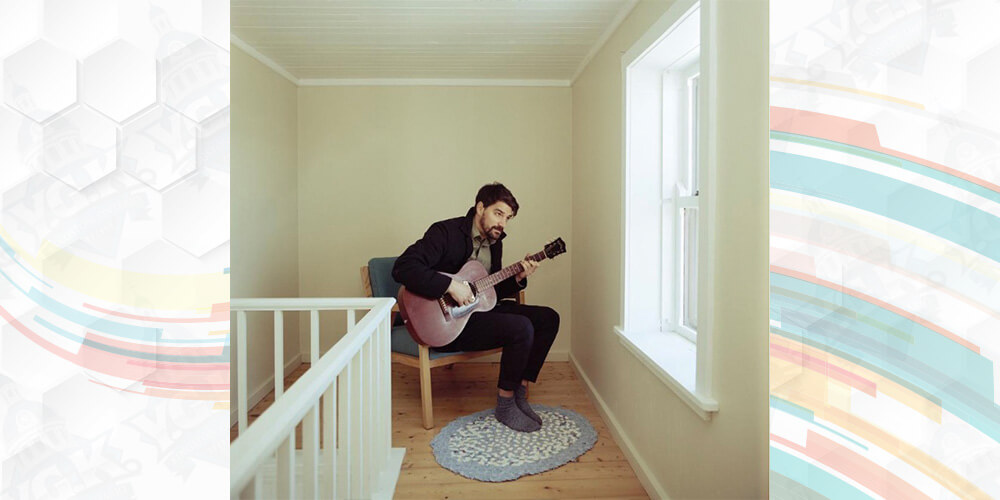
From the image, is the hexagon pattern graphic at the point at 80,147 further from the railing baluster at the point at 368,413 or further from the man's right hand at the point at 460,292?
the man's right hand at the point at 460,292

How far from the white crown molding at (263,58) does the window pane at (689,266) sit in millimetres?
2289

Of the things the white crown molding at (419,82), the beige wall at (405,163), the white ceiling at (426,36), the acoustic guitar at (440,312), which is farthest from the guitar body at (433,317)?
the white crown molding at (419,82)

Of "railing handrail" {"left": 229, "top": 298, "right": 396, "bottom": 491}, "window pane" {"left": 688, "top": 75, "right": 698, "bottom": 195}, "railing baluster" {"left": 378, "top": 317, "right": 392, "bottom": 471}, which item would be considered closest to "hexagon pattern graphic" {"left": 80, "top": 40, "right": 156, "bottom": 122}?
"railing handrail" {"left": 229, "top": 298, "right": 396, "bottom": 491}

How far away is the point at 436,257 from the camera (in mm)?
2447

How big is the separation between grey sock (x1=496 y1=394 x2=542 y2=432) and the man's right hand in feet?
1.58

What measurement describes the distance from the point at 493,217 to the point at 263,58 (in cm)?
161

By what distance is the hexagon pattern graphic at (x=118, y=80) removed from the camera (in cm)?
18

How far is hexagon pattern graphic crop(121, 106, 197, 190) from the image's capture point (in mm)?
188

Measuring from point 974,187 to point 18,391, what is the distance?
0.42 metres

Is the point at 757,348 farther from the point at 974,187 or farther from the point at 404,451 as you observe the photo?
the point at 404,451

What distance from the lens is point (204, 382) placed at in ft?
0.63

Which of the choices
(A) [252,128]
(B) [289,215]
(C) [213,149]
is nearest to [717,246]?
(C) [213,149]

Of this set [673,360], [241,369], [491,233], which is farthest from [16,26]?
[491,233]

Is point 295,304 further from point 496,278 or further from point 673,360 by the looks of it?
point 673,360
